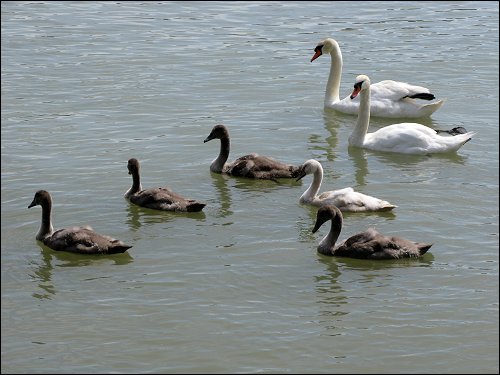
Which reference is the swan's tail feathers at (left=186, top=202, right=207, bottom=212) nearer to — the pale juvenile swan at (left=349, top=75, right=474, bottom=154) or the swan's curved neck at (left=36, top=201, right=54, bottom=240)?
the swan's curved neck at (left=36, top=201, right=54, bottom=240)

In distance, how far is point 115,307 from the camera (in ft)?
41.7

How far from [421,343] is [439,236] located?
310cm

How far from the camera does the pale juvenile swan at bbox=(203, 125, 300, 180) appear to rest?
16.9m

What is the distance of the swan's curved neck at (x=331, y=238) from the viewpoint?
561 inches

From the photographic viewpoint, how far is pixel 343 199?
51.1 feet

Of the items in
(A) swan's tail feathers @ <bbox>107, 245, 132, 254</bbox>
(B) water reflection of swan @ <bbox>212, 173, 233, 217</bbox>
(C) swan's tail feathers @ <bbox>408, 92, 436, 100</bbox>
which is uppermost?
(C) swan's tail feathers @ <bbox>408, 92, 436, 100</bbox>

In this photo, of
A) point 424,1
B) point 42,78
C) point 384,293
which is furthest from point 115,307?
point 424,1

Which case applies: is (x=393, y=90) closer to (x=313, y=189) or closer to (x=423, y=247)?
(x=313, y=189)

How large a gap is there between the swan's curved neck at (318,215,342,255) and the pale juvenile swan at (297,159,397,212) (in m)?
1.24

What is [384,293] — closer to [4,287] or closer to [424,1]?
[4,287]

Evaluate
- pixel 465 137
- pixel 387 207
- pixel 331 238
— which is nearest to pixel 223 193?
pixel 387 207

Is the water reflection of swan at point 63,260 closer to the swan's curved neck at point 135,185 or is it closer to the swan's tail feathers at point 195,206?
the swan's tail feathers at point 195,206

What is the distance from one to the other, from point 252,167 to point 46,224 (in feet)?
11.1

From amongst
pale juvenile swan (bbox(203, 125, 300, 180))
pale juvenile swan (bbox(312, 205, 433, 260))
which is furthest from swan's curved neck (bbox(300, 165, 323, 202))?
pale juvenile swan (bbox(312, 205, 433, 260))
